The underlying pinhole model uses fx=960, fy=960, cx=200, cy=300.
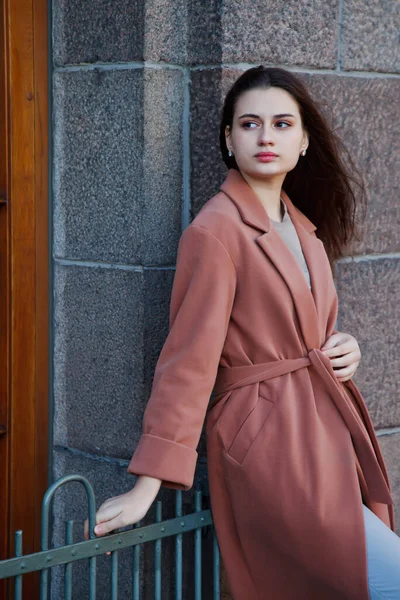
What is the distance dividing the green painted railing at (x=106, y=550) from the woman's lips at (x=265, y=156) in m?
0.94

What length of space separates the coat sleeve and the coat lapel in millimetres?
130

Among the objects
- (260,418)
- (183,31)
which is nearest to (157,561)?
(260,418)

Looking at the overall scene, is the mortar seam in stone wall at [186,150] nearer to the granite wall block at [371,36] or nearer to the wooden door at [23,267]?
the wooden door at [23,267]

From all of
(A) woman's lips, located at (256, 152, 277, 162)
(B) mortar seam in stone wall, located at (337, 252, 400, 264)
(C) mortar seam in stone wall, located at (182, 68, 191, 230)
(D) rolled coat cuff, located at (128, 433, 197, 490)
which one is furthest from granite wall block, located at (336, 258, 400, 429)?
(D) rolled coat cuff, located at (128, 433, 197, 490)

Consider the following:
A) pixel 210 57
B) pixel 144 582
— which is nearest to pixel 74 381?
pixel 144 582

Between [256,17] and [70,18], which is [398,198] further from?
[70,18]

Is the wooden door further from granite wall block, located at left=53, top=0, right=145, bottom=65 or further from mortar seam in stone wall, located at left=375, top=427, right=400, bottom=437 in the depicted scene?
mortar seam in stone wall, located at left=375, top=427, right=400, bottom=437

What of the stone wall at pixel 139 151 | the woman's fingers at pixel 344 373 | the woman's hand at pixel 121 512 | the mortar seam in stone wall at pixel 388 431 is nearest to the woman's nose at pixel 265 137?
the stone wall at pixel 139 151

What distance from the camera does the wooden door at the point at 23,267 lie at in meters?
3.00

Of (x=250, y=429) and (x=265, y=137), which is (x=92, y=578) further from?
(x=265, y=137)

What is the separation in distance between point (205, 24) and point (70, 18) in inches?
18.4

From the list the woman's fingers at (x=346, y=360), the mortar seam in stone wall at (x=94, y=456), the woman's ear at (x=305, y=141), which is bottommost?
the mortar seam in stone wall at (x=94, y=456)

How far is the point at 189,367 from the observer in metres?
2.41

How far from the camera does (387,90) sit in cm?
336
